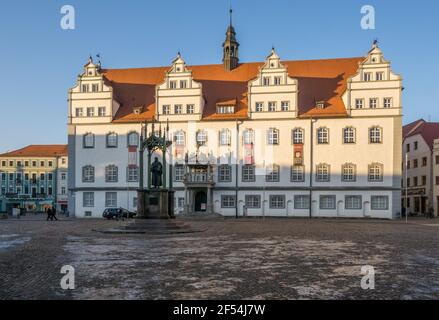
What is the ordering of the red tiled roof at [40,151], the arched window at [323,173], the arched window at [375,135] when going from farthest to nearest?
the red tiled roof at [40,151]
the arched window at [323,173]
the arched window at [375,135]

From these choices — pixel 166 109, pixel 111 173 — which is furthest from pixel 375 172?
pixel 111 173

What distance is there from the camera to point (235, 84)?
55781mm

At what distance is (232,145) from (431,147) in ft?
90.7

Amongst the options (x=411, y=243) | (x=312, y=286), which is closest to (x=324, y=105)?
(x=411, y=243)

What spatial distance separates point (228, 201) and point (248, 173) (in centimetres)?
365

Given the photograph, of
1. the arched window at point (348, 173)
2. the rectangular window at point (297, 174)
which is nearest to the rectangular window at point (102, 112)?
the rectangular window at point (297, 174)

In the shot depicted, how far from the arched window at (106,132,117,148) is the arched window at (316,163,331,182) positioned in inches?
879

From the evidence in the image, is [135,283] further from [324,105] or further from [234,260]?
[324,105]

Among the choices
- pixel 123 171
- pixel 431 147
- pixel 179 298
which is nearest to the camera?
pixel 179 298

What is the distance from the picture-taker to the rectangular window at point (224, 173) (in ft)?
171

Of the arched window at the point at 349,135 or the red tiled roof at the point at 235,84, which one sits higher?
the red tiled roof at the point at 235,84

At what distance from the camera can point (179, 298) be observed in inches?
360

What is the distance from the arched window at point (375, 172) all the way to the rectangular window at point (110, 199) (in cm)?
2726

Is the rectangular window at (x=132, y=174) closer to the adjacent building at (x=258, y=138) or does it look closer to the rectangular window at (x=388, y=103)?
the adjacent building at (x=258, y=138)
